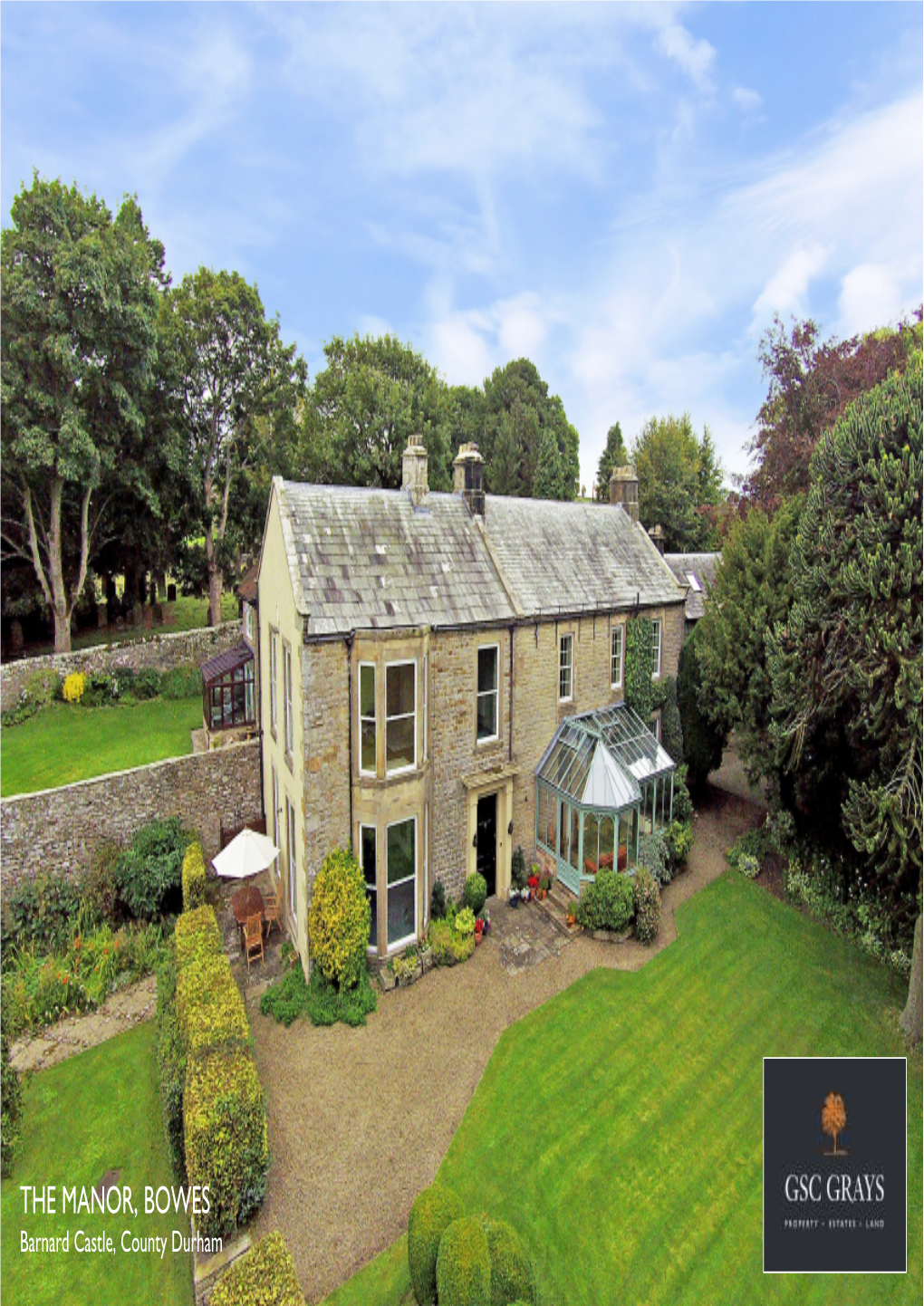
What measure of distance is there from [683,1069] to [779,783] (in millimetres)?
8985

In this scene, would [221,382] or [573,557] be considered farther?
[221,382]

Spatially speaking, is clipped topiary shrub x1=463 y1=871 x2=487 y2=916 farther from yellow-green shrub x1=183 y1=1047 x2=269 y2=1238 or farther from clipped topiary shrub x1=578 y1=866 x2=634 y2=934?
yellow-green shrub x1=183 y1=1047 x2=269 y2=1238

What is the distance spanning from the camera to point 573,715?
17.5 m

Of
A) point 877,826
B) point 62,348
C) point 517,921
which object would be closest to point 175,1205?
point 517,921

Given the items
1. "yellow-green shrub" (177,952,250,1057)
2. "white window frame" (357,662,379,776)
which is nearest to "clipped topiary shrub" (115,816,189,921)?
"yellow-green shrub" (177,952,250,1057)

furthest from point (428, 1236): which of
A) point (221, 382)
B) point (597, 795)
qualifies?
point (221, 382)

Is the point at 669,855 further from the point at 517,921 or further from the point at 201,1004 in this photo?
the point at 201,1004

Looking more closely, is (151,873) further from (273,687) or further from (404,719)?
(404,719)

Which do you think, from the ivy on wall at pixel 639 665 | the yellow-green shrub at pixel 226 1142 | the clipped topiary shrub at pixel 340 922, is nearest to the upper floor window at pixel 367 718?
the clipped topiary shrub at pixel 340 922

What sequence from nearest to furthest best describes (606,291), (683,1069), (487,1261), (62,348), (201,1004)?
1. (487,1261)
2. (201,1004)
3. (683,1069)
4. (606,291)
5. (62,348)

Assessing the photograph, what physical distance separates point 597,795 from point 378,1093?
8.02m

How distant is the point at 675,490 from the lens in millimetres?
49625

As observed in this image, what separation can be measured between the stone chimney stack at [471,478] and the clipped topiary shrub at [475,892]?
997 centimetres

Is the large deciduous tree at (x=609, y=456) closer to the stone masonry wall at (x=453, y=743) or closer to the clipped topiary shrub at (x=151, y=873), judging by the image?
the stone masonry wall at (x=453, y=743)
